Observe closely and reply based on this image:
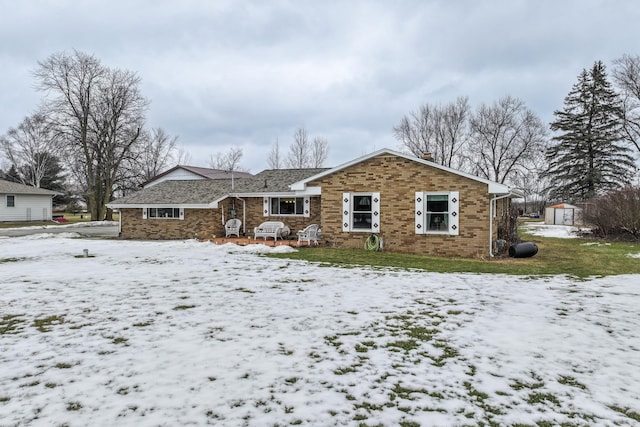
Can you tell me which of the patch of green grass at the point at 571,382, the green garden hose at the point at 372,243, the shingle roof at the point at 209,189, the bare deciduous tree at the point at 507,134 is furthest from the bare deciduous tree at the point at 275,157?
the patch of green grass at the point at 571,382

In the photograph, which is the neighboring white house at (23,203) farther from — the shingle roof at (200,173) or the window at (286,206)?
the window at (286,206)

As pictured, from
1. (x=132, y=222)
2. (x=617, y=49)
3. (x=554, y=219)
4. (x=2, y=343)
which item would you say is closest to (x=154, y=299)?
(x=2, y=343)

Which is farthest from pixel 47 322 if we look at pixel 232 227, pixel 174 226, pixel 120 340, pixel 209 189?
pixel 209 189

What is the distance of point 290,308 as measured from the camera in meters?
6.60

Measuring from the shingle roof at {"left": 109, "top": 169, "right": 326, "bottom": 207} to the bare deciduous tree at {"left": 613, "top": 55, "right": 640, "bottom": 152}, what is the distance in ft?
107

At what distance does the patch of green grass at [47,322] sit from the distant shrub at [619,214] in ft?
75.8

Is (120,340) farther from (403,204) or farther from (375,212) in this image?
(403,204)

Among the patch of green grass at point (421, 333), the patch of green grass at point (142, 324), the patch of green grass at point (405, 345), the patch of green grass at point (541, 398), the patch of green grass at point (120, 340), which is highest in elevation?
the patch of green grass at point (142, 324)

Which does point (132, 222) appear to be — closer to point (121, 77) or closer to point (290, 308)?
point (290, 308)

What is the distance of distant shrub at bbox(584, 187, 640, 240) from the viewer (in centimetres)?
1869

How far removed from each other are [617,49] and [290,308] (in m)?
42.9

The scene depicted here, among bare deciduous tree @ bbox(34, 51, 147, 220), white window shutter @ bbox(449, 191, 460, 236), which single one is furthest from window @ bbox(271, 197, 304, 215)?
bare deciduous tree @ bbox(34, 51, 147, 220)

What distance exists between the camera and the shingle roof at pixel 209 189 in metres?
19.7

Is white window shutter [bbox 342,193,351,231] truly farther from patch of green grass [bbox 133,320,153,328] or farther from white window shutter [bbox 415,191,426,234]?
patch of green grass [bbox 133,320,153,328]
